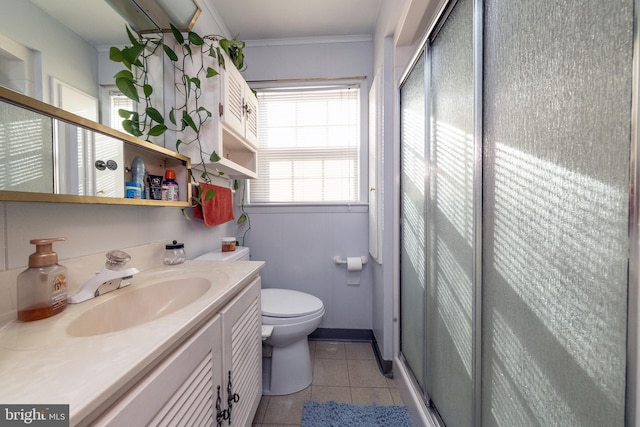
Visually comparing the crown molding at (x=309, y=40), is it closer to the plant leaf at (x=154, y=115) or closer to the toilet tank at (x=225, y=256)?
the plant leaf at (x=154, y=115)

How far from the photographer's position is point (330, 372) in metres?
1.56

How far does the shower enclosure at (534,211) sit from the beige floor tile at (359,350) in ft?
2.64

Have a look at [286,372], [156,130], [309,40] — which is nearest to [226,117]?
[156,130]

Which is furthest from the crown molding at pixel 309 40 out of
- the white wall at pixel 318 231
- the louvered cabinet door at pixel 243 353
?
the louvered cabinet door at pixel 243 353

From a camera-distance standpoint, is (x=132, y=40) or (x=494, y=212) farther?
(x=132, y=40)

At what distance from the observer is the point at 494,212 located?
2.17ft

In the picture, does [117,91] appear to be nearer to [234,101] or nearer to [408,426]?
[234,101]

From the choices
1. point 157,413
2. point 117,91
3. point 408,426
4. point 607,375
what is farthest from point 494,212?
point 117,91

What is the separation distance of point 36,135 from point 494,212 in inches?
47.7

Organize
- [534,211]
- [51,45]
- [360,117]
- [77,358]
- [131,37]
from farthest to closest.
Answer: [360,117], [131,37], [51,45], [534,211], [77,358]

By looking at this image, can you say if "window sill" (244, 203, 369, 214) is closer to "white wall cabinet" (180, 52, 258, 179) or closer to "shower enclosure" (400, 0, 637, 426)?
"white wall cabinet" (180, 52, 258, 179)

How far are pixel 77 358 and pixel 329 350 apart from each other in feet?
5.48

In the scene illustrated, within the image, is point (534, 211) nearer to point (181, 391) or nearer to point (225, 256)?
point (181, 391)

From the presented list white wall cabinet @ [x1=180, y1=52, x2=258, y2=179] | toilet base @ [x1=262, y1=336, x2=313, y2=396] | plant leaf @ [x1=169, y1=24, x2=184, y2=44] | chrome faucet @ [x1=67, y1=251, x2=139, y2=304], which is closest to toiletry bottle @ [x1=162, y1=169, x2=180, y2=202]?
white wall cabinet @ [x1=180, y1=52, x2=258, y2=179]
